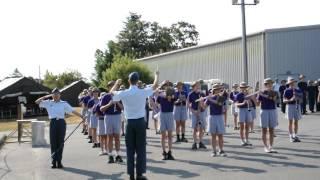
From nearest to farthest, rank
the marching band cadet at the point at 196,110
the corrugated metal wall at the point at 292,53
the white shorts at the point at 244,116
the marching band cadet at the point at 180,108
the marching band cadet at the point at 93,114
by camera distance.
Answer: the marching band cadet at the point at 196,110
the white shorts at the point at 244,116
the marching band cadet at the point at 93,114
the marching band cadet at the point at 180,108
the corrugated metal wall at the point at 292,53

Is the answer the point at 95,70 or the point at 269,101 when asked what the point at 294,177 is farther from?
the point at 95,70

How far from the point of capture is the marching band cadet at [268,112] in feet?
45.4

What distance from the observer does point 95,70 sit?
303 feet

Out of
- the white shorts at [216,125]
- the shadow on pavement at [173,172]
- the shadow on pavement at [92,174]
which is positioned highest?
the white shorts at [216,125]

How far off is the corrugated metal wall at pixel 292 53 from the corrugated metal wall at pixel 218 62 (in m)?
0.85

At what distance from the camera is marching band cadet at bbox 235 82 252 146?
1593 centimetres

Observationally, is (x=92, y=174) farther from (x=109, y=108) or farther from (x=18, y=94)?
(x=18, y=94)

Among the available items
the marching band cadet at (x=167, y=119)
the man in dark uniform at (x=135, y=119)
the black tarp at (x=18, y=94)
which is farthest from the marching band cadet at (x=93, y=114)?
the black tarp at (x=18, y=94)

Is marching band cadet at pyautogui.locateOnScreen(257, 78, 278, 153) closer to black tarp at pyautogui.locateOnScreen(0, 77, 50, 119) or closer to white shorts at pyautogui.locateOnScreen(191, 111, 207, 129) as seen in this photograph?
white shorts at pyautogui.locateOnScreen(191, 111, 207, 129)

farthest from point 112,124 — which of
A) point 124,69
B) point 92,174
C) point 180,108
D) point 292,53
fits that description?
point 124,69

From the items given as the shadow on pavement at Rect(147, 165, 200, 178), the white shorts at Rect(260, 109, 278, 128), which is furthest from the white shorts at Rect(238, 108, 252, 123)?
the shadow on pavement at Rect(147, 165, 200, 178)

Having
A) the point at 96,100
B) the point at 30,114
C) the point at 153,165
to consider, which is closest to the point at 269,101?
the point at 153,165

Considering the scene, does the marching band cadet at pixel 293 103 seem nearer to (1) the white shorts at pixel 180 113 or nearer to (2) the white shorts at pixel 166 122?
(1) the white shorts at pixel 180 113

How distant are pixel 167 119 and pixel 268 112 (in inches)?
101
